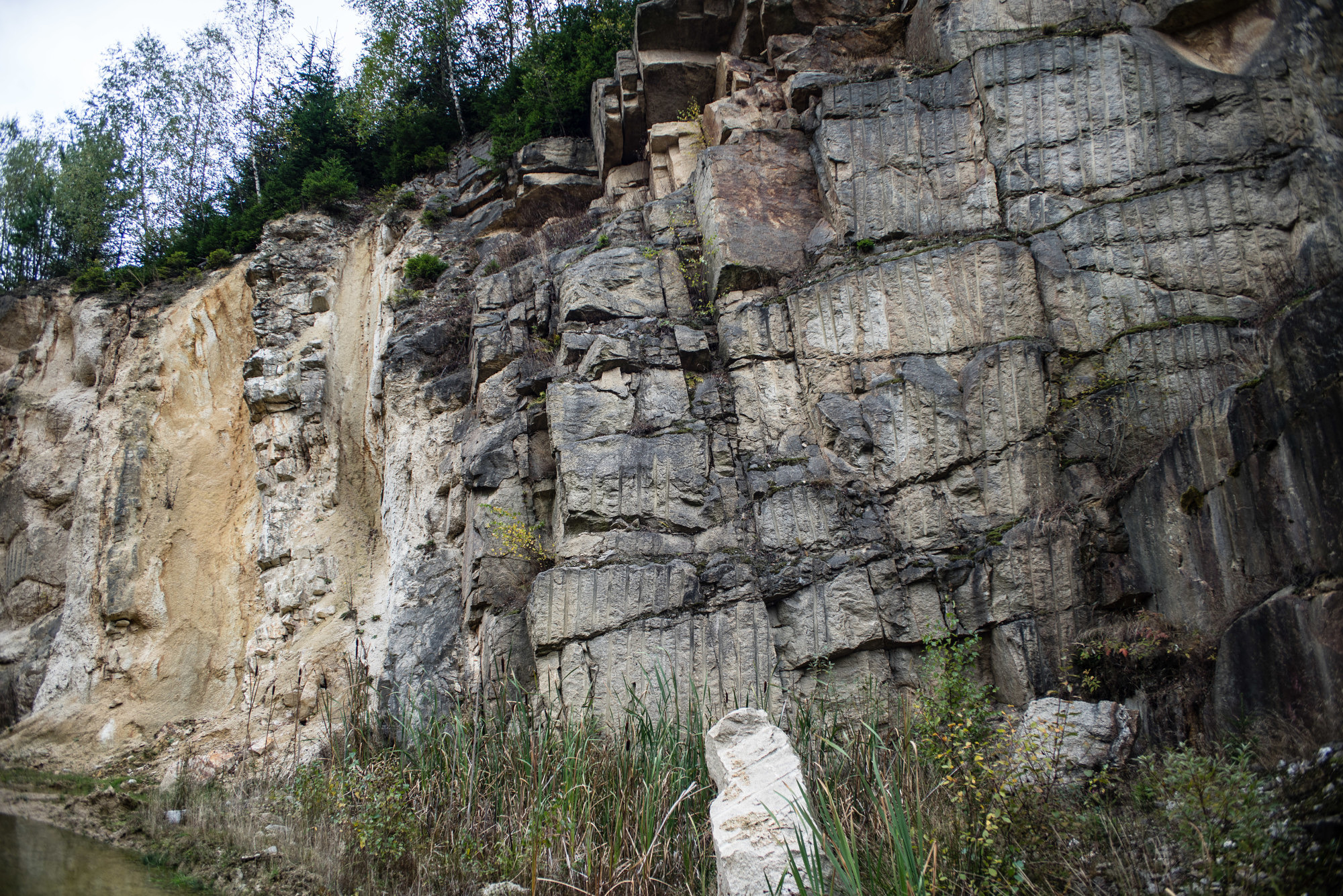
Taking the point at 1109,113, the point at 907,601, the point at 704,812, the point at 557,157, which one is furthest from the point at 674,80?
the point at 704,812

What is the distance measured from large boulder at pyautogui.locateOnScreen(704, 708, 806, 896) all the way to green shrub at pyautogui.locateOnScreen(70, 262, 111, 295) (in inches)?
660

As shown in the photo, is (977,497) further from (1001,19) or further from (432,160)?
(432,160)

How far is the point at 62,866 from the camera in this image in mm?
6590

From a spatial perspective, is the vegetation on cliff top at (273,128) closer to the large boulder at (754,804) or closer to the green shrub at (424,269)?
the green shrub at (424,269)

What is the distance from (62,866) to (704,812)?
465 cm

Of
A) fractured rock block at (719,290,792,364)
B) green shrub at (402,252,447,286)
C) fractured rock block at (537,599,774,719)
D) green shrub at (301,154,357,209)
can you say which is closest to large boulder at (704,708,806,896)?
fractured rock block at (537,599,774,719)

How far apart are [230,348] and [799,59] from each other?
10573mm

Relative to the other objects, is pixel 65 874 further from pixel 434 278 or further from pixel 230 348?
pixel 230 348

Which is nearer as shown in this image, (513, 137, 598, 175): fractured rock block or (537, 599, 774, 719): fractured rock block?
(537, 599, 774, 719): fractured rock block

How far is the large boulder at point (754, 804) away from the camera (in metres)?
4.98

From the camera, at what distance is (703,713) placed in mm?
8047

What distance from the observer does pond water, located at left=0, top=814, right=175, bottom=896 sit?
19.9ft

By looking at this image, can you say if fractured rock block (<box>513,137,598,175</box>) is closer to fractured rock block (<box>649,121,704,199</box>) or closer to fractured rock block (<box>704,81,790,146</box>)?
fractured rock block (<box>649,121,704,199</box>)

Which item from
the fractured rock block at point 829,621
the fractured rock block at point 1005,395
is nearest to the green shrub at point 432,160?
the fractured rock block at point 1005,395
